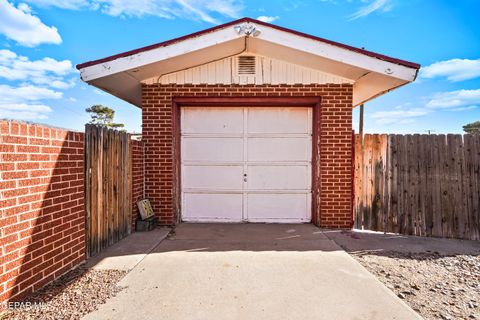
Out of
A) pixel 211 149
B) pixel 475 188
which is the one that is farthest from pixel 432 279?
pixel 211 149

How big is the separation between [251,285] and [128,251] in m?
2.10

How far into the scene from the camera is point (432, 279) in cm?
353

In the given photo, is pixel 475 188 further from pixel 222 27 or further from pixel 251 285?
pixel 222 27

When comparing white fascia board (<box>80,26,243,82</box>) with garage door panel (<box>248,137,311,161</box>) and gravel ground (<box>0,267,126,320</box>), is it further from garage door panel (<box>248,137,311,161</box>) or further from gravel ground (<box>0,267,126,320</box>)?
gravel ground (<box>0,267,126,320</box>)

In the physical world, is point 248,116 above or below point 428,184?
above

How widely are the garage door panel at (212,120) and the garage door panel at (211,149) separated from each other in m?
0.19

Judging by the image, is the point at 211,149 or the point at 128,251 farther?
the point at 211,149

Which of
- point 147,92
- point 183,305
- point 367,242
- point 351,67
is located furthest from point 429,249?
point 147,92

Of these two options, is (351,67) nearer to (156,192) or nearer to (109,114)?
(156,192)

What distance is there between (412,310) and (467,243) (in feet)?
11.1

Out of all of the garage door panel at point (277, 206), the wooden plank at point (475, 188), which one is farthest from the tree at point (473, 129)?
the garage door panel at point (277, 206)

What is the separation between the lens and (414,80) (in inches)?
201

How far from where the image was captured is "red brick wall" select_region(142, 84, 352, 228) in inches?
228

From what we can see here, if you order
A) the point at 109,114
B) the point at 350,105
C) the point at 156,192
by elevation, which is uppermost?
the point at 109,114
